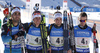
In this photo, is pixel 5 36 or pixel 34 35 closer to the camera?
pixel 5 36

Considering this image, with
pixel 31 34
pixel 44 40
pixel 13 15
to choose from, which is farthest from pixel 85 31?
pixel 13 15

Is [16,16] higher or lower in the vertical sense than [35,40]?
higher

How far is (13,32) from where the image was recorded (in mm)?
2318

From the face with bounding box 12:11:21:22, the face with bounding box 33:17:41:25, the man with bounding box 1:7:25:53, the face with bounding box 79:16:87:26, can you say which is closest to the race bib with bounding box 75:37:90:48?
the face with bounding box 79:16:87:26

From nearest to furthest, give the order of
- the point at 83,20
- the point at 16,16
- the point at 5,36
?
the point at 5,36
the point at 16,16
the point at 83,20

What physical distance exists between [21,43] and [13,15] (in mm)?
554

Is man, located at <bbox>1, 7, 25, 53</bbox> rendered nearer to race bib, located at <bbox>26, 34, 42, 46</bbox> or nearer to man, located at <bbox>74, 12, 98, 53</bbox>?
race bib, located at <bbox>26, 34, 42, 46</bbox>

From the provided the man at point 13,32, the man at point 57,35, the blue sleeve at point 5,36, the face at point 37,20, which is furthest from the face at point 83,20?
the blue sleeve at point 5,36

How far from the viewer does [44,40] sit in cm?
236

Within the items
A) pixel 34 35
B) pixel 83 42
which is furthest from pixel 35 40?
pixel 83 42

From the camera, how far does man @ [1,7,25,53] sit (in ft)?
7.19

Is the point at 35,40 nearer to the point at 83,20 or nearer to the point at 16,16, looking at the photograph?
the point at 16,16

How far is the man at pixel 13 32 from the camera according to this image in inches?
86.3

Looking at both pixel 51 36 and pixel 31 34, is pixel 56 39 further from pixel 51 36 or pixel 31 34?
pixel 31 34
